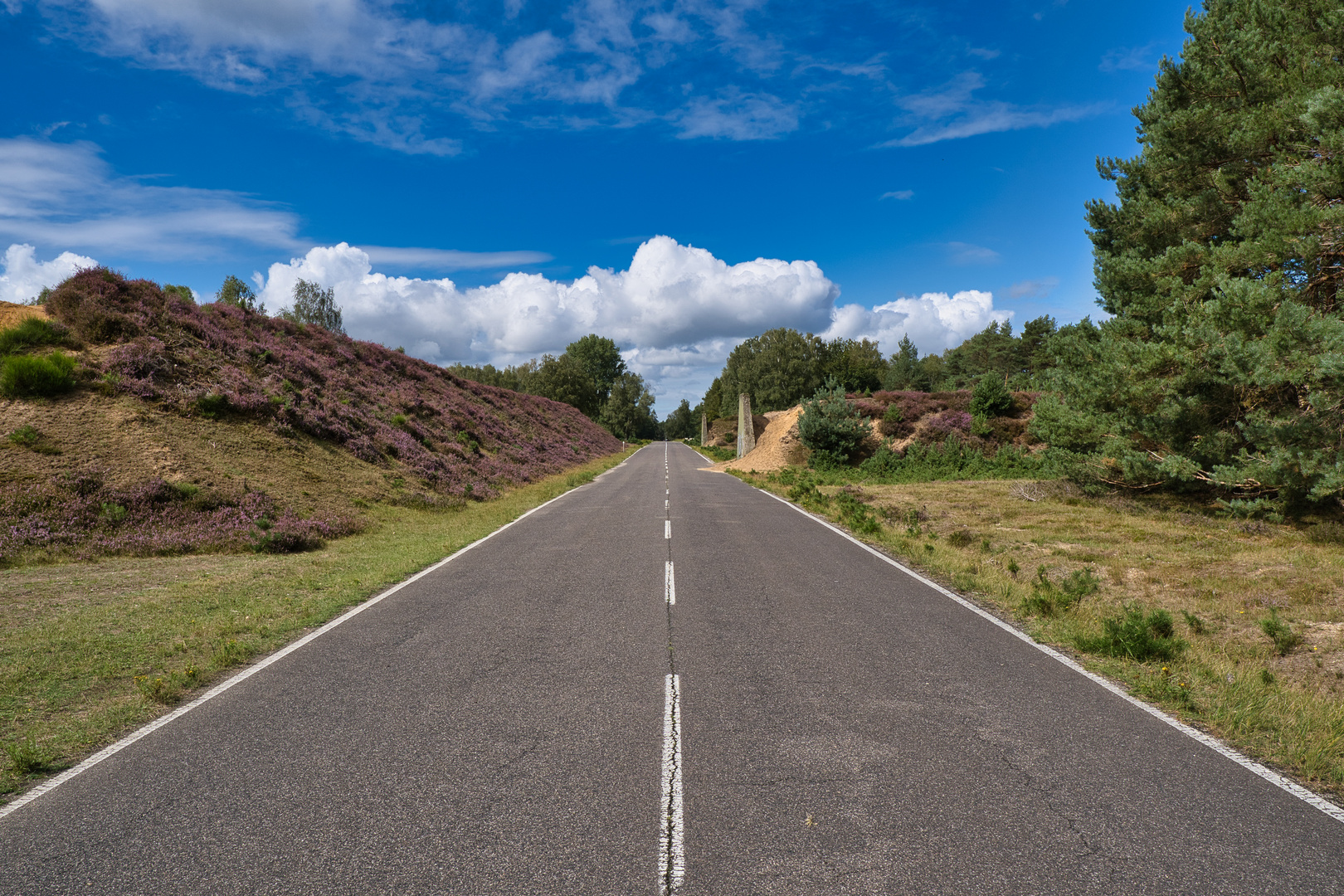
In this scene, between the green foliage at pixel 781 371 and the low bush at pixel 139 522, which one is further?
the green foliage at pixel 781 371

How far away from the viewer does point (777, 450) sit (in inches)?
1399

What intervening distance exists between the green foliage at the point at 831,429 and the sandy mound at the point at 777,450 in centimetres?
207

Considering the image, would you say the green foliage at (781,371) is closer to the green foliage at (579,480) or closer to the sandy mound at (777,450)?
the sandy mound at (777,450)

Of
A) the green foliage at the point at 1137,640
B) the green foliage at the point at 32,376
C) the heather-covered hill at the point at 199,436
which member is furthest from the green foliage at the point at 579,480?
the green foliage at the point at 1137,640

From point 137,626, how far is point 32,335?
13.2 meters

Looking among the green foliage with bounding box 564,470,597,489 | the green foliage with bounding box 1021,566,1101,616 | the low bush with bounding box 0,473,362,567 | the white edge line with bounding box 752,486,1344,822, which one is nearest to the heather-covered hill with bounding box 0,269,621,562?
the low bush with bounding box 0,473,362,567

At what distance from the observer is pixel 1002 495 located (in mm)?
18703

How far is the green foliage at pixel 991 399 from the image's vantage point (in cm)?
2955

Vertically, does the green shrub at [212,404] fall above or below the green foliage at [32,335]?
below

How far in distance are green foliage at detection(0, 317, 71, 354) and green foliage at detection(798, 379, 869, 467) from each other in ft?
84.4

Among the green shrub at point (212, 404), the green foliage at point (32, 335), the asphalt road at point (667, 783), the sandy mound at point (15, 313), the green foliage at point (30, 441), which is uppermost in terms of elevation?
the sandy mound at point (15, 313)

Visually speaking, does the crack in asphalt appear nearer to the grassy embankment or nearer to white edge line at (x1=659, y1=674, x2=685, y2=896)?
white edge line at (x1=659, y1=674, x2=685, y2=896)

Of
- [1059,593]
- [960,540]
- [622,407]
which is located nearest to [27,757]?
[1059,593]

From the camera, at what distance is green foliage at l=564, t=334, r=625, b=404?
108 meters
